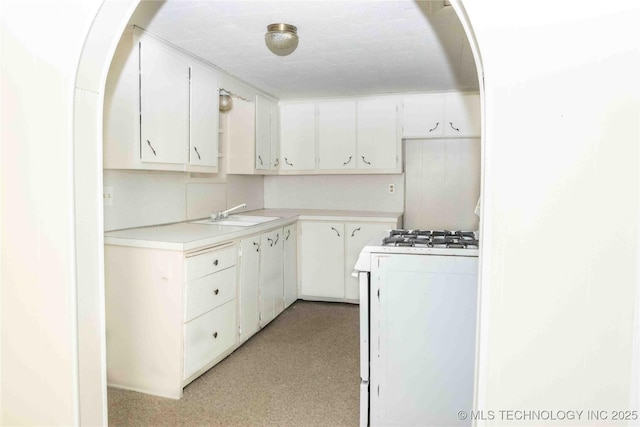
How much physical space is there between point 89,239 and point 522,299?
4.33 ft

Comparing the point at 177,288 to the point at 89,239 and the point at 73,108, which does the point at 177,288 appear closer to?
the point at 89,239

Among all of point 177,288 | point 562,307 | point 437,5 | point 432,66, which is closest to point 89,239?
point 177,288

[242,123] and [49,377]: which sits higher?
[242,123]

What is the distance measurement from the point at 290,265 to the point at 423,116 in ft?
5.97

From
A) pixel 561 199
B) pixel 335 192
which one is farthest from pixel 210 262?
pixel 335 192

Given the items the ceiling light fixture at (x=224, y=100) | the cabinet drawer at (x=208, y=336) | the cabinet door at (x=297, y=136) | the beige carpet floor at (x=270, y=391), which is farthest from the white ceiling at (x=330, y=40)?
the beige carpet floor at (x=270, y=391)

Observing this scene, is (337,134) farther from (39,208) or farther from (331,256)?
(39,208)

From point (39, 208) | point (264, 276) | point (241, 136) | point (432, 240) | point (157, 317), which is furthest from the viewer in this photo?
point (241, 136)

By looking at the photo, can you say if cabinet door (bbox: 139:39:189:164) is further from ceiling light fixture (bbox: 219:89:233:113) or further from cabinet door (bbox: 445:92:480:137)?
cabinet door (bbox: 445:92:480:137)

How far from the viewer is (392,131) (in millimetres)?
4086

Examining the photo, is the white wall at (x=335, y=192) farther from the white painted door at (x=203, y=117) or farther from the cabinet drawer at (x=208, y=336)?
the cabinet drawer at (x=208, y=336)

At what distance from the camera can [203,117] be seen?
3039 millimetres

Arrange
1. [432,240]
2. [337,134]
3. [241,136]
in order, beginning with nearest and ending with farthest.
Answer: [432,240] < [241,136] < [337,134]

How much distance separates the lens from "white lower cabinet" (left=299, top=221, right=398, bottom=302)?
4.00m
